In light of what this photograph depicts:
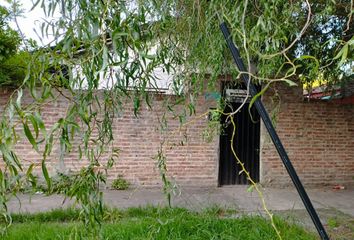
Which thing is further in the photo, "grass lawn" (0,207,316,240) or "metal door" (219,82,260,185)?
"metal door" (219,82,260,185)

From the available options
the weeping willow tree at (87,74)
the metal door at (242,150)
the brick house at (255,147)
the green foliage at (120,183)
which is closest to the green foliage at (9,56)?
the brick house at (255,147)

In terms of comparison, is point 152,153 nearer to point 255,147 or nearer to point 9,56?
point 255,147

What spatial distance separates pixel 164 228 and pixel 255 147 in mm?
4019

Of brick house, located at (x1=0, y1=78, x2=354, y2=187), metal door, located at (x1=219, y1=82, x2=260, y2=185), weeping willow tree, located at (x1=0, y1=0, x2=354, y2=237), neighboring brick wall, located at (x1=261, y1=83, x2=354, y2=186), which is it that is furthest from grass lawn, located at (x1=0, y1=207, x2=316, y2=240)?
neighboring brick wall, located at (x1=261, y1=83, x2=354, y2=186)

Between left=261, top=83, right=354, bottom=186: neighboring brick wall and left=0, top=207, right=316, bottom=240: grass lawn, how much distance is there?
2.79 meters

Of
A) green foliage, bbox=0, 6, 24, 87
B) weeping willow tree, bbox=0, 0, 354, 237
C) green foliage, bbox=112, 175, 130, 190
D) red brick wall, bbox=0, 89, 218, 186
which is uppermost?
green foliage, bbox=0, 6, 24, 87

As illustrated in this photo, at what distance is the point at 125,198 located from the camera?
5762 mm

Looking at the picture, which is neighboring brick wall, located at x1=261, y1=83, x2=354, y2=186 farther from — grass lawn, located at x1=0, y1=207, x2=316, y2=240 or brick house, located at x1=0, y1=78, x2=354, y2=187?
grass lawn, located at x1=0, y1=207, x2=316, y2=240

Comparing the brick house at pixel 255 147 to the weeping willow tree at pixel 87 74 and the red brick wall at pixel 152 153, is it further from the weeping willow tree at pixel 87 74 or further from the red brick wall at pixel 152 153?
the weeping willow tree at pixel 87 74

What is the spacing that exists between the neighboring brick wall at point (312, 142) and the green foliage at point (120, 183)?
9.25 ft

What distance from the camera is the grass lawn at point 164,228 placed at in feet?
11.7

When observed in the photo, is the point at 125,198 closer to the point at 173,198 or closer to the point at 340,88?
the point at 173,198

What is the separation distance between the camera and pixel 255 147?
284 inches

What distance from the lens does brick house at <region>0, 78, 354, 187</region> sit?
6.48 m
